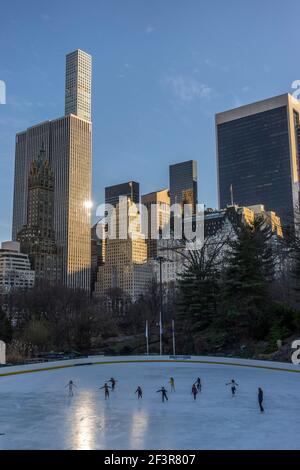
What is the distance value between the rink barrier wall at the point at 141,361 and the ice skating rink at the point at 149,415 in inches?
105

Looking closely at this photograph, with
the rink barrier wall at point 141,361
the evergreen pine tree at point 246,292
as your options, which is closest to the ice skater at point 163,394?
the rink barrier wall at point 141,361

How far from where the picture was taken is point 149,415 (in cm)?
2045

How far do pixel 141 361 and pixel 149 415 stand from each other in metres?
26.4

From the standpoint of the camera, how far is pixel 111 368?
4191 cm

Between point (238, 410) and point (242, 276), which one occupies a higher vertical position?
point (242, 276)

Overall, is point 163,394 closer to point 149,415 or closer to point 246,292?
point 149,415

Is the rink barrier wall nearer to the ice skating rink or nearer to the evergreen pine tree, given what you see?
the ice skating rink

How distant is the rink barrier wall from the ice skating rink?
2.66m

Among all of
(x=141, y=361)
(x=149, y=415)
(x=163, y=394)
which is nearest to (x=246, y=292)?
(x=141, y=361)

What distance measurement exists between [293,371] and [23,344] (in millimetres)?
32448

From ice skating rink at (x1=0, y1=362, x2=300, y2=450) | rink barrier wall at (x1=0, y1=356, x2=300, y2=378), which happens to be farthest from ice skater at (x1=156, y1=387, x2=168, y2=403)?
rink barrier wall at (x1=0, y1=356, x2=300, y2=378)

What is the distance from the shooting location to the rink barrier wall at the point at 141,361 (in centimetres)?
3788
